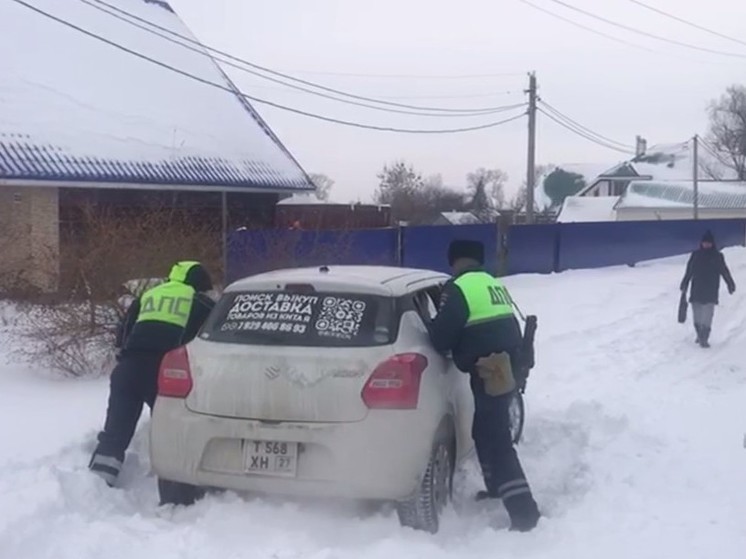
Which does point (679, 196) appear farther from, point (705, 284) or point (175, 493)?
point (175, 493)

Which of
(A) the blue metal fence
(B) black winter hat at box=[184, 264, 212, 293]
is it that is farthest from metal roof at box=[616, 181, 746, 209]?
(B) black winter hat at box=[184, 264, 212, 293]

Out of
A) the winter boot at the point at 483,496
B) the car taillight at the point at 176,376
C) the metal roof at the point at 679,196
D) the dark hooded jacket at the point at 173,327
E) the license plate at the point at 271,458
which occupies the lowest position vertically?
the winter boot at the point at 483,496

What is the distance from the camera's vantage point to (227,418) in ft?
16.7

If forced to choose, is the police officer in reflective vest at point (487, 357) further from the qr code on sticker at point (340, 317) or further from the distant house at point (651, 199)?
the distant house at point (651, 199)

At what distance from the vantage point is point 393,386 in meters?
4.99

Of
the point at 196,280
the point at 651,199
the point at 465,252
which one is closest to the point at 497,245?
the point at 196,280

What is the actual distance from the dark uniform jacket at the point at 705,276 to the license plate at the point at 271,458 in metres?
8.65

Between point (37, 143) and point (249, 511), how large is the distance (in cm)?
1512

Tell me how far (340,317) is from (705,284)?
8379 mm

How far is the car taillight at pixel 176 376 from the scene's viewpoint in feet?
17.1

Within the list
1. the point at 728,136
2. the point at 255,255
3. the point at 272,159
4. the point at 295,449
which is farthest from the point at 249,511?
the point at 728,136

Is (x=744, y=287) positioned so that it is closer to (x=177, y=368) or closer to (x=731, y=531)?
(x=731, y=531)

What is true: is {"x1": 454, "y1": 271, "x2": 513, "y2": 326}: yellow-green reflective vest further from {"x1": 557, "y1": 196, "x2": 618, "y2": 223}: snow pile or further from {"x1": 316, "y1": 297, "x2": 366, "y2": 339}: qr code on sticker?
{"x1": 557, "y1": 196, "x2": 618, "y2": 223}: snow pile

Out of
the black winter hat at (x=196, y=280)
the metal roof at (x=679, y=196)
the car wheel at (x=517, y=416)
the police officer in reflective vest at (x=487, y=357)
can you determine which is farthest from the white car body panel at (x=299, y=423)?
the metal roof at (x=679, y=196)
